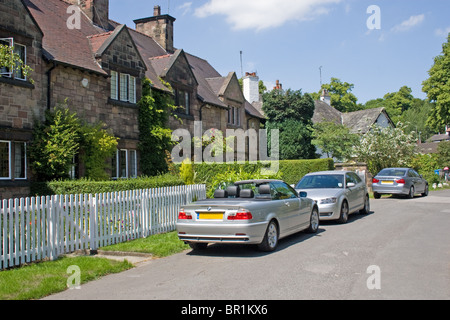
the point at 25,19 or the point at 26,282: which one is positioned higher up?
the point at 25,19

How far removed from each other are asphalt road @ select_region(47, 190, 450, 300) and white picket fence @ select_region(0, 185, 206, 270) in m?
1.93

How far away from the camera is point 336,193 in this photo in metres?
12.9

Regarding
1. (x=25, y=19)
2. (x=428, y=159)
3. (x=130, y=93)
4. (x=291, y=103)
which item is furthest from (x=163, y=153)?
(x=428, y=159)

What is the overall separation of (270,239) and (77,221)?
13.6 feet

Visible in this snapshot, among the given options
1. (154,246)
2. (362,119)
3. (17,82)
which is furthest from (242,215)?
(362,119)

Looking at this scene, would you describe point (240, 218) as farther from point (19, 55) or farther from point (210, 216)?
point (19, 55)

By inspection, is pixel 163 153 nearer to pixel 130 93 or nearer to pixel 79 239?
pixel 130 93

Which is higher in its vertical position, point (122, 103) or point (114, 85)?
point (114, 85)

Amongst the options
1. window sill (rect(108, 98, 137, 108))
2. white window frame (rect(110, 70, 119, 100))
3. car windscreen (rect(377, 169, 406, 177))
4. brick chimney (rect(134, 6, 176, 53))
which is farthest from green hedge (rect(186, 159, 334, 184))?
brick chimney (rect(134, 6, 176, 53))

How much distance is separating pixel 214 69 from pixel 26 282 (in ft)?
97.4

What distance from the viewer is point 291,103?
119 ft

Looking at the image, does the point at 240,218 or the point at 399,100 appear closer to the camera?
the point at 240,218

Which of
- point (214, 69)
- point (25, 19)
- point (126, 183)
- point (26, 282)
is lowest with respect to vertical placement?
point (26, 282)

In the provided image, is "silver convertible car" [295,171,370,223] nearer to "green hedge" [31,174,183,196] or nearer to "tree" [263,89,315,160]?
"green hedge" [31,174,183,196]
